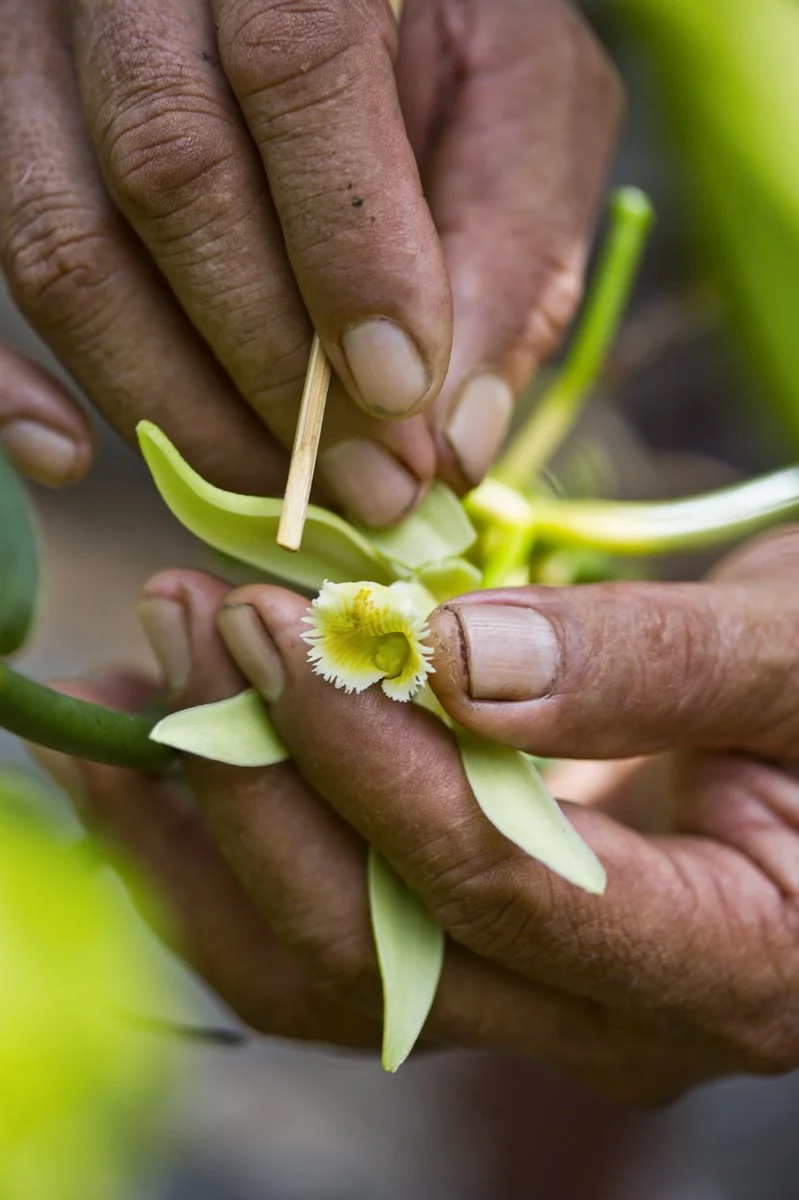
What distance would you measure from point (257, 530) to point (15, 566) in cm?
13

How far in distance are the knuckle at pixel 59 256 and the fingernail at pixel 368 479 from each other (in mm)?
169

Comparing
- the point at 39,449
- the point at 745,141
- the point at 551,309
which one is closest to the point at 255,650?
the point at 39,449

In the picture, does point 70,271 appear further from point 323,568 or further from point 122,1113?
point 122,1113

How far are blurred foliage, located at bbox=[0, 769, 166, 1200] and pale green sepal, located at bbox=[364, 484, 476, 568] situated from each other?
312mm

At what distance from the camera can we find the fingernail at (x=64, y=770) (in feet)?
2.68

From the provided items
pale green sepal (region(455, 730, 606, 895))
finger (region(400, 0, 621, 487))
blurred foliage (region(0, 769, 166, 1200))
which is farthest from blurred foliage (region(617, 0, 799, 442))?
blurred foliage (region(0, 769, 166, 1200))

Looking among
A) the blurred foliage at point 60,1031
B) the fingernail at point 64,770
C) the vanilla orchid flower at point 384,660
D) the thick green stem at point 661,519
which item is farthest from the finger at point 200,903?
the blurred foliage at point 60,1031

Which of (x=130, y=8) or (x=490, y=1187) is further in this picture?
(x=490, y=1187)

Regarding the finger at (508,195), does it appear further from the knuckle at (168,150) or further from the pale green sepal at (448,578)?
the knuckle at (168,150)

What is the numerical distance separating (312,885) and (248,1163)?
0.80m

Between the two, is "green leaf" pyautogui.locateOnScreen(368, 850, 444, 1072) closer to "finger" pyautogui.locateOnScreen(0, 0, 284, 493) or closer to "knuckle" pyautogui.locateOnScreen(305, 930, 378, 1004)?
"knuckle" pyautogui.locateOnScreen(305, 930, 378, 1004)

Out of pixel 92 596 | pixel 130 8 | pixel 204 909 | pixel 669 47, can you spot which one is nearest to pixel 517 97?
pixel 130 8

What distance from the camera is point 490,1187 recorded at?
1.28 m

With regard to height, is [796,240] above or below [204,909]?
above
